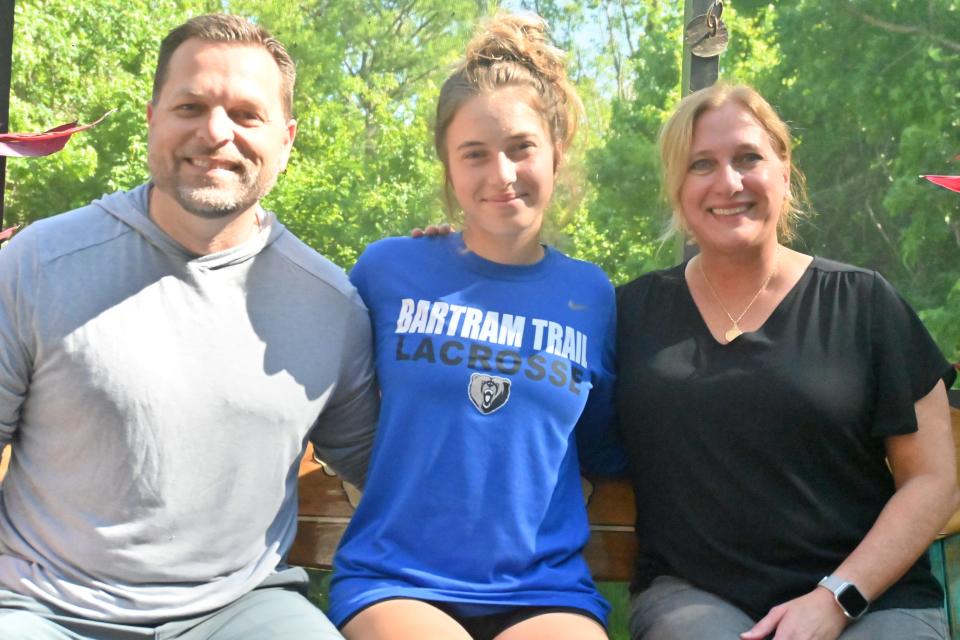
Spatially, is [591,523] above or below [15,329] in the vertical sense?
below

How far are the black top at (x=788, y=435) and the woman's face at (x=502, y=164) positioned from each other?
0.41m

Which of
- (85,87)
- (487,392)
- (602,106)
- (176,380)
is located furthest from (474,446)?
(85,87)

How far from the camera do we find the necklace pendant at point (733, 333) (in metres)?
2.07

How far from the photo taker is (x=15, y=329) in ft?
5.88

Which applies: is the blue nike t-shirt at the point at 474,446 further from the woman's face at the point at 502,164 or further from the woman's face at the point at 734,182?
the woman's face at the point at 734,182

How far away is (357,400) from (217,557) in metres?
0.41

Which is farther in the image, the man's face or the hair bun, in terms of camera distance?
the hair bun

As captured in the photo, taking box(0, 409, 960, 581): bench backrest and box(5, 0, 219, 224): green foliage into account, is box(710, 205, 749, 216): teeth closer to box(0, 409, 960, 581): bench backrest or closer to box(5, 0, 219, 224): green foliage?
box(0, 409, 960, 581): bench backrest

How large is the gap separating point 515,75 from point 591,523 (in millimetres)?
1004

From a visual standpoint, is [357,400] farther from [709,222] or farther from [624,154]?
[624,154]

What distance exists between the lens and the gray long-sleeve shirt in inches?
70.2

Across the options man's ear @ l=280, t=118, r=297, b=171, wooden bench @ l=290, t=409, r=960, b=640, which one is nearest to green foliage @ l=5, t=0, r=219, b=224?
wooden bench @ l=290, t=409, r=960, b=640

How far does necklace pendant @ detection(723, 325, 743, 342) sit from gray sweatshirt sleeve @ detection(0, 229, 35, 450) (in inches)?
51.1

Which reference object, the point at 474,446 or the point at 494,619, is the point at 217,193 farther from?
the point at 494,619
